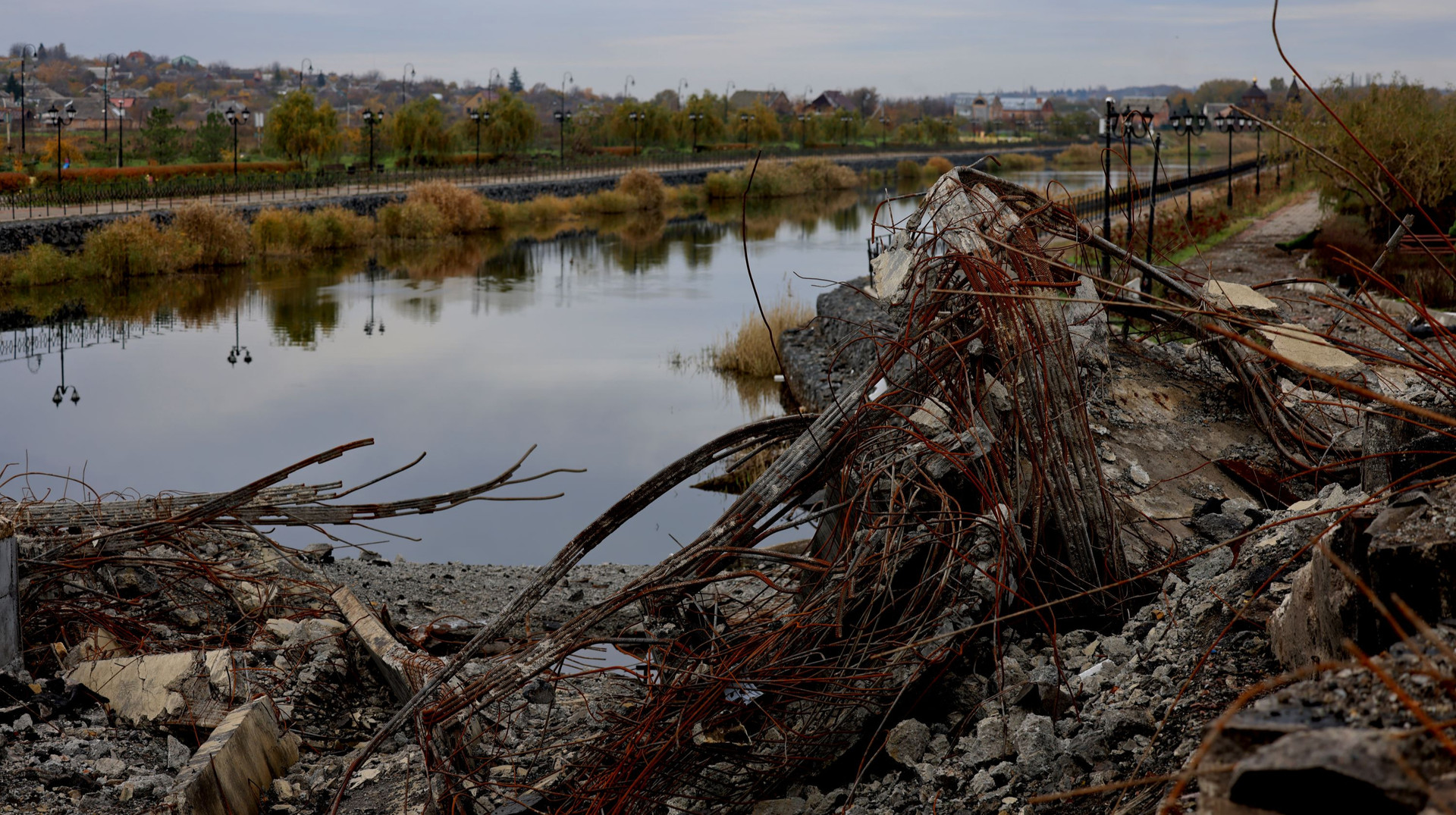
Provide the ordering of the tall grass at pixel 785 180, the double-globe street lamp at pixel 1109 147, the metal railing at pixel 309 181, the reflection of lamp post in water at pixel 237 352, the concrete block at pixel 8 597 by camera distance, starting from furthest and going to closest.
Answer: the tall grass at pixel 785 180 → the metal railing at pixel 309 181 → the reflection of lamp post in water at pixel 237 352 → the double-globe street lamp at pixel 1109 147 → the concrete block at pixel 8 597

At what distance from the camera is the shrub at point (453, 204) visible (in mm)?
34031

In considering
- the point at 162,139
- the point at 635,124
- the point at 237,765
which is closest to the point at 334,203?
the point at 162,139

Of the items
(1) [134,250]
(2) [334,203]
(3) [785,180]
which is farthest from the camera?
(3) [785,180]

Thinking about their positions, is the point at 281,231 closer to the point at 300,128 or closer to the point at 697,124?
the point at 300,128

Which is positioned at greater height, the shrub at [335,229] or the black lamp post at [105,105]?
the black lamp post at [105,105]

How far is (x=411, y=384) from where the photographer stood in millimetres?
17219

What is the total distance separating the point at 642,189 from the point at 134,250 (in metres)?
23.0

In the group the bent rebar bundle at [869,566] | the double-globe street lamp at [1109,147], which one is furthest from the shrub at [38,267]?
the bent rebar bundle at [869,566]

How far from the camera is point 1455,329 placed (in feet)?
11.1

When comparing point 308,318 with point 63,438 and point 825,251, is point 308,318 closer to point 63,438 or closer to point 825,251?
point 63,438

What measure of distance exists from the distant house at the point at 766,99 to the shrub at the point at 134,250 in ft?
335

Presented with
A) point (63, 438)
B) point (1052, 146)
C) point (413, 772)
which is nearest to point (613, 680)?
point (413, 772)

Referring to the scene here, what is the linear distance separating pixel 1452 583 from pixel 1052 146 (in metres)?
95.0

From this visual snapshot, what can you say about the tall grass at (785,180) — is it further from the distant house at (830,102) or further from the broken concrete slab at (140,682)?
the distant house at (830,102)
